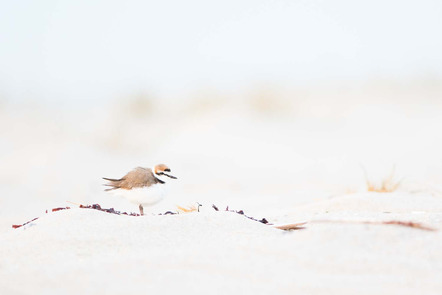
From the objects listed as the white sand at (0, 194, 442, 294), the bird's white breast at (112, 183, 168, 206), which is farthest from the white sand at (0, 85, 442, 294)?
the bird's white breast at (112, 183, 168, 206)

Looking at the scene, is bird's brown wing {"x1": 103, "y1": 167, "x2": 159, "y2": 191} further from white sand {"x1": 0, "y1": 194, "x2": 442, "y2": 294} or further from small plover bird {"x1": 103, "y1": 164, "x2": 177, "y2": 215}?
white sand {"x1": 0, "y1": 194, "x2": 442, "y2": 294}

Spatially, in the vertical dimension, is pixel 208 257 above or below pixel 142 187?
below

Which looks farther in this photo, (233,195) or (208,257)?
(233,195)

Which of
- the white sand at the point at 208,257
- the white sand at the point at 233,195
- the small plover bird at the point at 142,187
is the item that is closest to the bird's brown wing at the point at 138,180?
the small plover bird at the point at 142,187

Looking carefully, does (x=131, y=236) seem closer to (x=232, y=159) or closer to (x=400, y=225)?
(x=400, y=225)

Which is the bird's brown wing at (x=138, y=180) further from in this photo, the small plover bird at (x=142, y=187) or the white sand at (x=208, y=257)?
the white sand at (x=208, y=257)

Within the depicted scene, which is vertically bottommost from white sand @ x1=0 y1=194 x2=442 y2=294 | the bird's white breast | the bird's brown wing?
white sand @ x1=0 y1=194 x2=442 y2=294

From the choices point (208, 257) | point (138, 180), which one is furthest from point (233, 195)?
point (208, 257)

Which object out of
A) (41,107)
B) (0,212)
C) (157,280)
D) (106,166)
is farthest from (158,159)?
(157,280)

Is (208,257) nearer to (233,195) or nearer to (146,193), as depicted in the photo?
(146,193)
